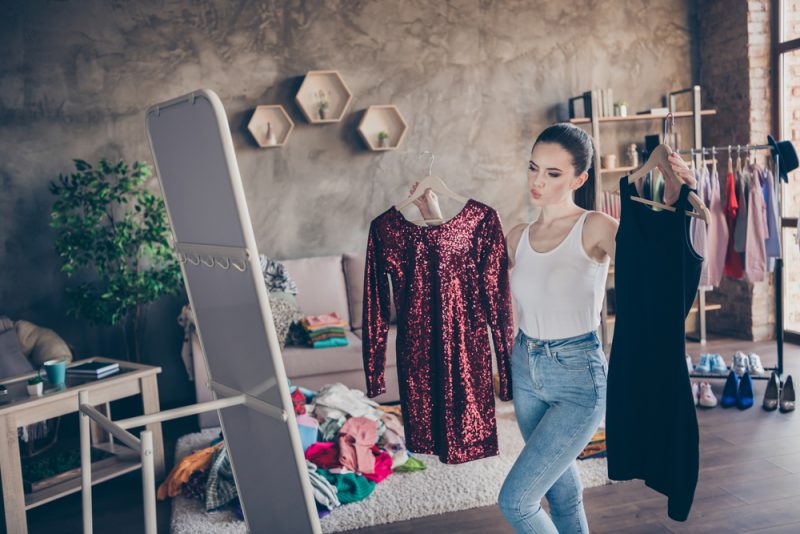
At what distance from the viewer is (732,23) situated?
5.45m

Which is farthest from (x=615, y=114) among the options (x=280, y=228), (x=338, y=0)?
(x=280, y=228)

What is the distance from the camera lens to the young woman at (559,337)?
1744 millimetres

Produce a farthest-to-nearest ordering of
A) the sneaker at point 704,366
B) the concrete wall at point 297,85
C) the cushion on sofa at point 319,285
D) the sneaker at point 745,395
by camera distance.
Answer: the cushion on sofa at point 319,285, the concrete wall at point 297,85, the sneaker at point 704,366, the sneaker at point 745,395

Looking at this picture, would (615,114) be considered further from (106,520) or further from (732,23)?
(106,520)

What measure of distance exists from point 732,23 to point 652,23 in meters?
0.59

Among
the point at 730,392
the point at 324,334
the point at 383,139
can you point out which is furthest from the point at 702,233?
the point at 324,334

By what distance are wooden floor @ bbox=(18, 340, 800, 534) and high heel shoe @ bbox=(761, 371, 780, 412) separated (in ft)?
0.59

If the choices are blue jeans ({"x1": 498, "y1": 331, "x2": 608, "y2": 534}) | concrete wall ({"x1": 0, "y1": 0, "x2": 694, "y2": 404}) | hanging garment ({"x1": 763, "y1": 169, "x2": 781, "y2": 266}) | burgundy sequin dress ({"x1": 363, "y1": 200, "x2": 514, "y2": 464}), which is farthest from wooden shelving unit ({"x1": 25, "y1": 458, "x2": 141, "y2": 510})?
hanging garment ({"x1": 763, "y1": 169, "x2": 781, "y2": 266})

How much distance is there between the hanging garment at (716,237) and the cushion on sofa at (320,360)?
80.7 inches

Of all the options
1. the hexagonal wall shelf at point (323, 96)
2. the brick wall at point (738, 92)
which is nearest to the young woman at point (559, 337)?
the hexagonal wall shelf at point (323, 96)

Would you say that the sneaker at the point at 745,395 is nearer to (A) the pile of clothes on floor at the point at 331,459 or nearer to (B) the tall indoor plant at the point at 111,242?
(A) the pile of clothes on floor at the point at 331,459

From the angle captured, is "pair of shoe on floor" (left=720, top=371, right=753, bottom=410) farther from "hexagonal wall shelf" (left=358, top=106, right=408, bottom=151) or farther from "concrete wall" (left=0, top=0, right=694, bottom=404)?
"hexagonal wall shelf" (left=358, top=106, right=408, bottom=151)

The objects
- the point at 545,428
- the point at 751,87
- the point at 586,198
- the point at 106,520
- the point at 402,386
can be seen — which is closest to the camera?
the point at 545,428

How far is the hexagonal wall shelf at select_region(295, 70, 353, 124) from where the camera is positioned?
4922 millimetres
